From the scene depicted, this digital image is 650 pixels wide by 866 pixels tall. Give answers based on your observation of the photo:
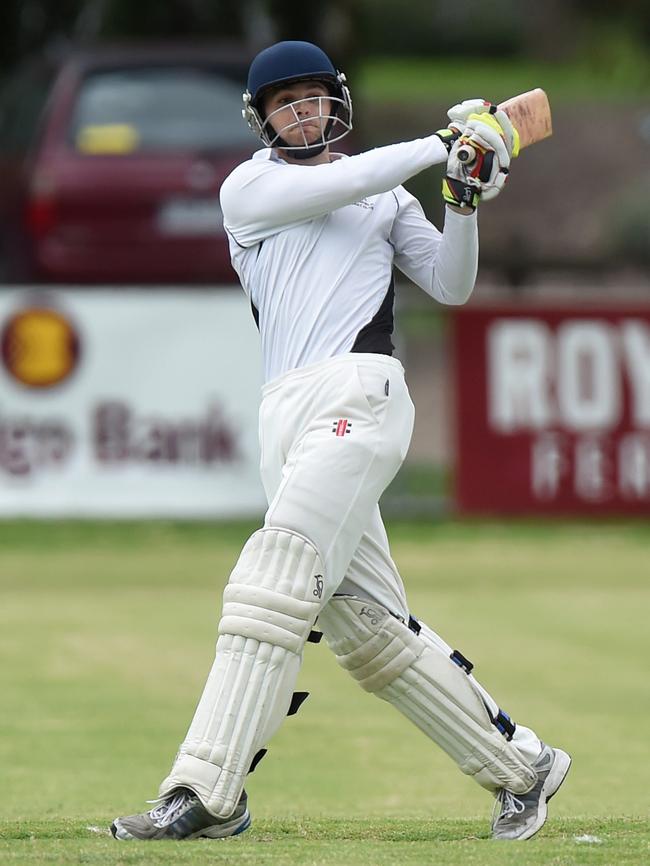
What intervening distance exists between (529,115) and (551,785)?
5.84 ft

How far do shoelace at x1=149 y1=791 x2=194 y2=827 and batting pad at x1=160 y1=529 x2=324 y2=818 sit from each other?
0.12 feet

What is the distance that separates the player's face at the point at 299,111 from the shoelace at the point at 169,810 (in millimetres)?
1728

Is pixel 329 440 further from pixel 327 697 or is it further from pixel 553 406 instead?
pixel 553 406

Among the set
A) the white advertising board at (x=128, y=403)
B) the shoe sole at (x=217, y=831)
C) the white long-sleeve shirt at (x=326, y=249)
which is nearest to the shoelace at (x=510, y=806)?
the shoe sole at (x=217, y=831)

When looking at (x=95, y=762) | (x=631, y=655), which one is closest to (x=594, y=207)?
(x=631, y=655)

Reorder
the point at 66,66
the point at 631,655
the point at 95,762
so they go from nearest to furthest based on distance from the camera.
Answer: the point at 95,762 → the point at 631,655 → the point at 66,66

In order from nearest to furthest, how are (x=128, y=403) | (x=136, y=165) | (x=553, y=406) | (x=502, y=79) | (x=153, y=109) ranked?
(x=128, y=403) < (x=553, y=406) < (x=136, y=165) < (x=153, y=109) < (x=502, y=79)

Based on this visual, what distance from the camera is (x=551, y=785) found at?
523 cm

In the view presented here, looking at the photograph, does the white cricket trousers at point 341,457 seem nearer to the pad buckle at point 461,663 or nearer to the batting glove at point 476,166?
the pad buckle at point 461,663

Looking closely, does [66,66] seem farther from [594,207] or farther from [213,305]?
[594,207]

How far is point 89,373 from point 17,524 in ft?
3.61

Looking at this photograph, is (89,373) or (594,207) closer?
(89,373)

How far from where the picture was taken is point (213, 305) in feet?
42.0

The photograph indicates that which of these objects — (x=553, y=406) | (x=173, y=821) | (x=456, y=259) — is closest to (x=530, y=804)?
(x=173, y=821)
